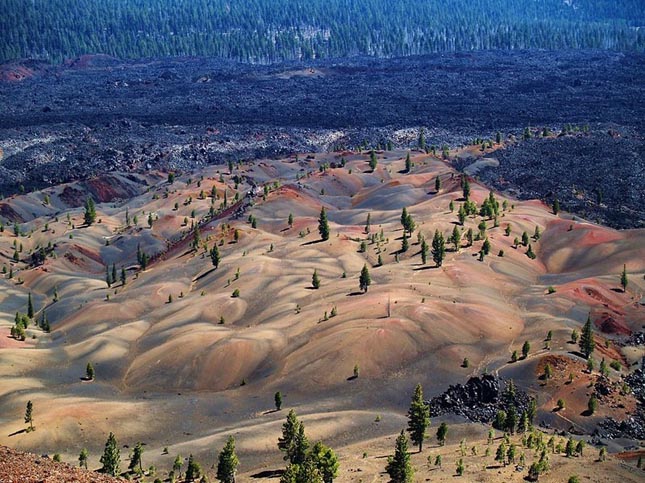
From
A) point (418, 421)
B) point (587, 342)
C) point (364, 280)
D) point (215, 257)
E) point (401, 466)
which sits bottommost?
point (215, 257)

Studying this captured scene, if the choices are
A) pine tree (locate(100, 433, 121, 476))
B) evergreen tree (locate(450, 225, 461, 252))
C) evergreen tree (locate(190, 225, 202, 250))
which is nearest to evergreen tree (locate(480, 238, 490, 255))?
evergreen tree (locate(450, 225, 461, 252))

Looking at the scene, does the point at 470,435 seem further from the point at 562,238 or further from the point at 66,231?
the point at 66,231

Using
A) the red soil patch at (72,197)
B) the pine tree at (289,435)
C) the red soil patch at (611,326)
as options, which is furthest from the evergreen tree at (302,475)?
the red soil patch at (72,197)

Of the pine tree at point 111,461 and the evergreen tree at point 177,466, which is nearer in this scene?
the pine tree at point 111,461

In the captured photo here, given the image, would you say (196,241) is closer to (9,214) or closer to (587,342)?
(9,214)

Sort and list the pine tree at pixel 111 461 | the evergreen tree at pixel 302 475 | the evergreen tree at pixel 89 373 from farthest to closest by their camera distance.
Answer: the evergreen tree at pixel 89 373, the pine tree at pixel 111 461, the evergreen tree at pixel 302 475

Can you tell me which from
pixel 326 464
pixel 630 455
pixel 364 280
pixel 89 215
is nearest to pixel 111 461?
pixel 326 464

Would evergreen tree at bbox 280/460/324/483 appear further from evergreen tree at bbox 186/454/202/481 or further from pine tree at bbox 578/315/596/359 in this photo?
pine tree at bbox 578/315/596/359

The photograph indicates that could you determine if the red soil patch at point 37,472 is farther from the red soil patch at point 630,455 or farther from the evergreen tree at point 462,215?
the evergreen tree at point 462,215
